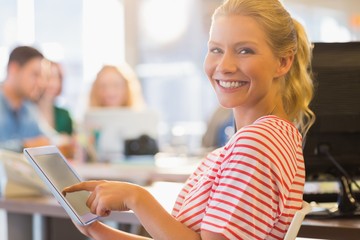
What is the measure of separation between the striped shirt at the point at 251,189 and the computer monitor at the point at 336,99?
735mm

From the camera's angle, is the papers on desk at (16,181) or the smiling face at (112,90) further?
the smiling face at (112,90)

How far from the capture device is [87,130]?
5266mm

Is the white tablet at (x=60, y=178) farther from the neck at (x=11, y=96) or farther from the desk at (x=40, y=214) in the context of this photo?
the neck at (x=11, y=96)

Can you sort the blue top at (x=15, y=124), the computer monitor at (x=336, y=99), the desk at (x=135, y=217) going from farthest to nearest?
the blue top at (x=15, y=124), the computer monitor at (x=336, y=99), the desk at (x=135, y=217)

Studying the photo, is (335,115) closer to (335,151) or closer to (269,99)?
(335,151)

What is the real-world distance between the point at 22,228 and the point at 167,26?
5093 mm

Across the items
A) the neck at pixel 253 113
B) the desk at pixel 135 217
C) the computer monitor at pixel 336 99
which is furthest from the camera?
the computer monitor at pixel 336 99

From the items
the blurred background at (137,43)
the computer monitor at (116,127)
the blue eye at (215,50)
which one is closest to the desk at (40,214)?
the blue eye at (215,50)

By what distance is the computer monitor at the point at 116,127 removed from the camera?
16.9 feet

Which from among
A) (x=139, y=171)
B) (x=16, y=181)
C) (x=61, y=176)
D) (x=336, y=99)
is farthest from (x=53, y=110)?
(x=61, y=176)

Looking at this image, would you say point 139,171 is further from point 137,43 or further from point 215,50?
point 137,43

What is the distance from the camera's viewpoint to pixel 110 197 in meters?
1.65

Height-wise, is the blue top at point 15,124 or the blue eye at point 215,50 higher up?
the blue eye at point 215,50

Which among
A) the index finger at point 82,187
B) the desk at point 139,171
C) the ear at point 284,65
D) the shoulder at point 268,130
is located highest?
the ear at point 284,65
